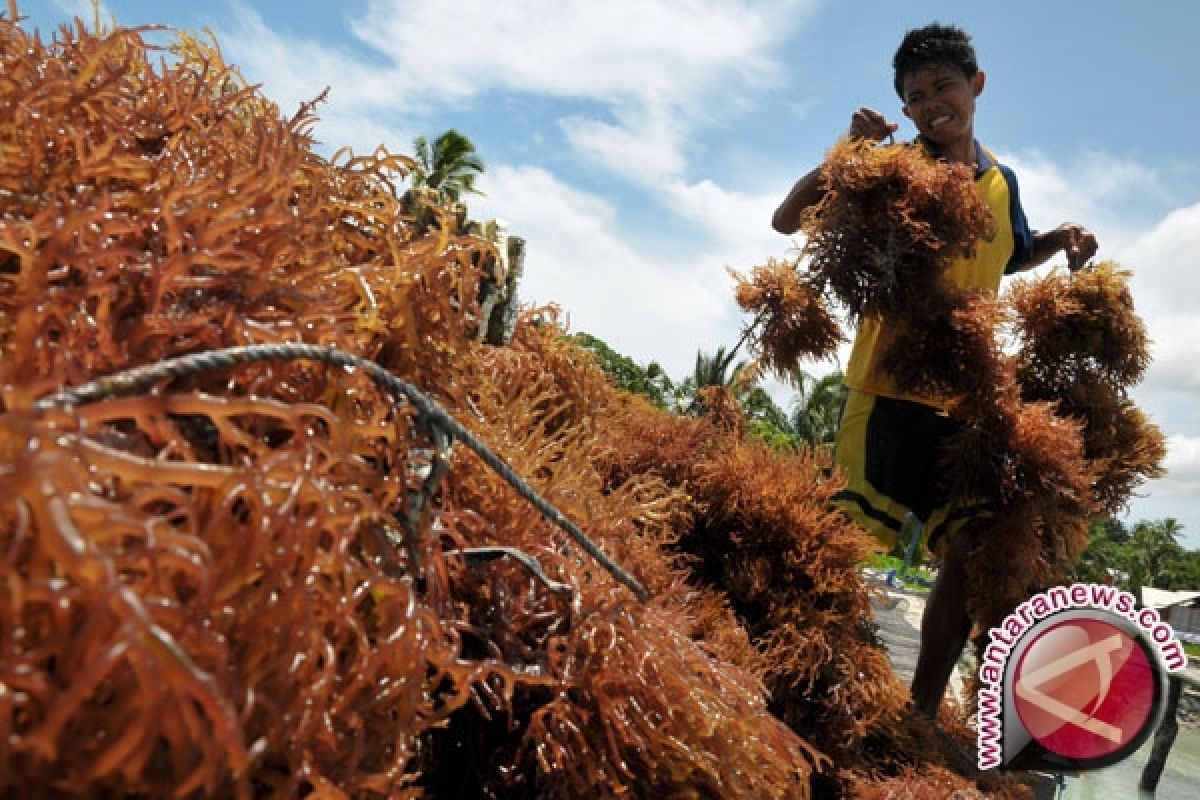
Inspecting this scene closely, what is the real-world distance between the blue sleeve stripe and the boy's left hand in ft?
0.25

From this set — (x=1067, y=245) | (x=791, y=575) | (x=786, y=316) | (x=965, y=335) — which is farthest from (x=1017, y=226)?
(x=791, y=575)

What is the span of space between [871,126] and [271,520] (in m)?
1.48

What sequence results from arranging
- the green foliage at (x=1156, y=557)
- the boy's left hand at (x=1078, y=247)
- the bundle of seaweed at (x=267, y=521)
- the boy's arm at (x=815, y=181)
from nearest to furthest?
1. the bundle of seaweed at (x=267, y=521)
2. the boy's arm at (x=815, y=181)
3. the boy's left hand at (x=1078, y=247)
4. the green foliage at (x=1156, y=557)

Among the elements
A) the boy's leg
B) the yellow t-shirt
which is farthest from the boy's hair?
the boy's leg

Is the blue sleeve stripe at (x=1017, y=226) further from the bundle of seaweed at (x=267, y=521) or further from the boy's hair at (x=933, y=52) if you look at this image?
the bundle of seaweed at (x=267, y=521)

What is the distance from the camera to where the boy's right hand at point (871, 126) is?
1.54m

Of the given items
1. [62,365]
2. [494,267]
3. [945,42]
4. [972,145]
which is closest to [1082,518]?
[972,145]

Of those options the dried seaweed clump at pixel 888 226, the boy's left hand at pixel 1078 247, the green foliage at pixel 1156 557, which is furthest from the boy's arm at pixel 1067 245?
the green foliage at pixel 1156 557

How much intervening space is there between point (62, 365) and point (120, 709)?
14 cm

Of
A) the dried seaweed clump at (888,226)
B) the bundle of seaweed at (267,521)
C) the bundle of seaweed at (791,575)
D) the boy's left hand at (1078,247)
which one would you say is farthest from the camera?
the boy's left hand at (1078,247)

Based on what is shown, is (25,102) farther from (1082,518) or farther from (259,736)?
(1082,518)

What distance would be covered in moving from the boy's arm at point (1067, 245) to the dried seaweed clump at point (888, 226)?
1.61 feet

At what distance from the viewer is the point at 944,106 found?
164cm

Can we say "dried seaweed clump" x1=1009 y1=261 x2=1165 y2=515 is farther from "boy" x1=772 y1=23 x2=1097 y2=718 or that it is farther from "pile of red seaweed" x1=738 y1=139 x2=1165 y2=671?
"boy" x1=772 y1=23 x2=1097 y2=718
